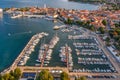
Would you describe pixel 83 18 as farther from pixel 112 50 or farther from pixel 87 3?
pixel 87 3

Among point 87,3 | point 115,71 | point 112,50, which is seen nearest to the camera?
point 115,71

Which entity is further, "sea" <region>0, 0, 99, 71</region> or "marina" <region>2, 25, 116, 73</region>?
"sea" <region>0, 0, 99, 71</region>

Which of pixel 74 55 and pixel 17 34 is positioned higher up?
pixel 17 34

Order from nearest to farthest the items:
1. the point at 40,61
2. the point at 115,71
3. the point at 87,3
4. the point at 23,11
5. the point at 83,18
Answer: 1. the point at 115,71
2. the point at 40,61
3. the point at 83,18
4. the point at 23,11
5. the point at 87,3

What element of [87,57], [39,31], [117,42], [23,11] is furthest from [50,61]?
[23,11]

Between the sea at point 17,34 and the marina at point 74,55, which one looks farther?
the sea at point 17,34

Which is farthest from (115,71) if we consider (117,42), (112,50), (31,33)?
(31,33)

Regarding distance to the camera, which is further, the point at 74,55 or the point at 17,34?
the point at 17,34

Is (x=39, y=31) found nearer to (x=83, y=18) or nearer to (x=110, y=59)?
(x=83, y=18)

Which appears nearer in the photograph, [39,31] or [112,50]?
[112,50]
